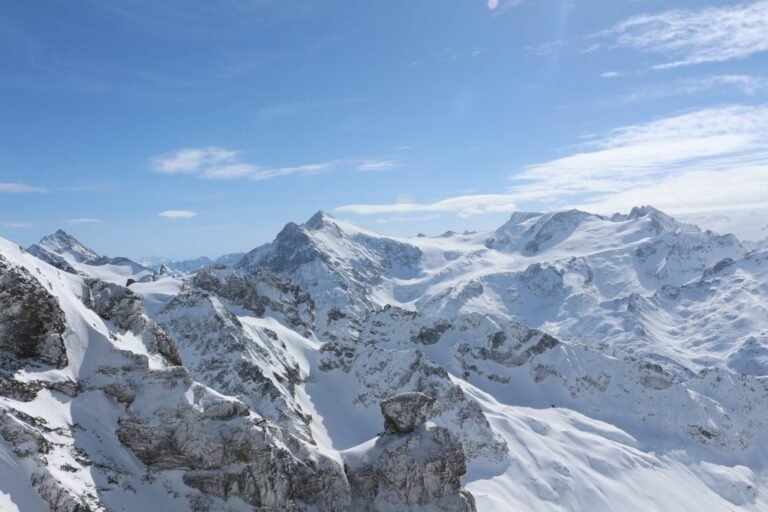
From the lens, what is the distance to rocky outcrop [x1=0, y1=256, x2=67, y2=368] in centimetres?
3500

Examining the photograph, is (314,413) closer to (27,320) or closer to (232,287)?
(232,287)

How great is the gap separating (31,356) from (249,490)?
15.8m

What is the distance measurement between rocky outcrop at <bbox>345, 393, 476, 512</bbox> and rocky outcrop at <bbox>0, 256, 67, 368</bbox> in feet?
78.7

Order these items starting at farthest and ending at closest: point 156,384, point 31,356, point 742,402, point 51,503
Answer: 1. point 742,402
2. point 156,384
3. point 31,356
4. point 51,503

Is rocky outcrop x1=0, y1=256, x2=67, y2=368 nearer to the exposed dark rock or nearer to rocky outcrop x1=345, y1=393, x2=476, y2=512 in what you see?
rocky outcrop x1=345, y1=393, x2=476, y2=512

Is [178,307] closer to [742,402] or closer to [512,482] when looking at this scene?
[512,482]

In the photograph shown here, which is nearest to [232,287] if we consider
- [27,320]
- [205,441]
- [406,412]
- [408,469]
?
[406,412]

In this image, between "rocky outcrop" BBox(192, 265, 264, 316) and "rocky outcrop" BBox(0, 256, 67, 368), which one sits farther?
"rocky outcrop" BBox(192, 265, 264, 316)

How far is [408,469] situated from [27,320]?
29.2 meters

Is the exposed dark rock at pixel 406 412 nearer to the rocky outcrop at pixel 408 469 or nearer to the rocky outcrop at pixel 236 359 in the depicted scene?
the rocky outcrop at pixel 408 469

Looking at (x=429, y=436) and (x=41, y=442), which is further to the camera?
(x=429, y=436)

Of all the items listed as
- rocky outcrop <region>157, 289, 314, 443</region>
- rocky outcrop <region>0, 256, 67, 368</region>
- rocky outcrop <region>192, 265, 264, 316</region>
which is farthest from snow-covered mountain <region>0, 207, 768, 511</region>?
rocky outcrop <region>192, 265, 264, 316</region>

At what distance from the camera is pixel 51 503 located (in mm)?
28281

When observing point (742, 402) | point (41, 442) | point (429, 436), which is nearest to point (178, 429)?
point (41, 442)
